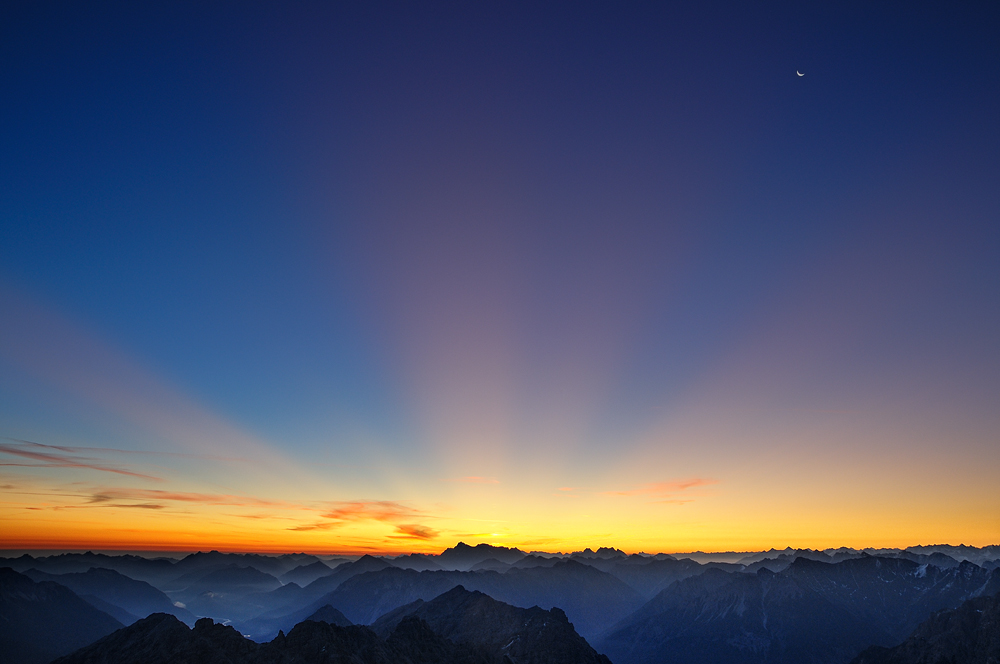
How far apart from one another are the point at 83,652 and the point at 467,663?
5800 inches

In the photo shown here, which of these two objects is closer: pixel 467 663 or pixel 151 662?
pixel 151 662

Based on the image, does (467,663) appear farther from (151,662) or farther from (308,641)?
(151,662)

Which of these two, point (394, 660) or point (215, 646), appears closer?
point (215, 646)

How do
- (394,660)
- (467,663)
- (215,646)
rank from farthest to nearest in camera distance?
(467,663) < (394,660) < (215,646)

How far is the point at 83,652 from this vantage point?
18588cm

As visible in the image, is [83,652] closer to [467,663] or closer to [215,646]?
[215,646]

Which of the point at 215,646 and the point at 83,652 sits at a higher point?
the point at 215,646

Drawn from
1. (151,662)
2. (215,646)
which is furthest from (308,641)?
(151,662)

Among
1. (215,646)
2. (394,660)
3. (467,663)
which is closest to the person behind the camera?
(215,646)

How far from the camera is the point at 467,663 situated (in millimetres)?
191250

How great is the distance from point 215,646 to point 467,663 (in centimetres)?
9193

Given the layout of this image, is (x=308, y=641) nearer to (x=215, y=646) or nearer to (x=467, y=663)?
(x=215, y=646)

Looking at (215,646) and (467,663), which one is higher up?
(215,646)

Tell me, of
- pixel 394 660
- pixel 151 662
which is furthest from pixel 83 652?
pixel 394 660
